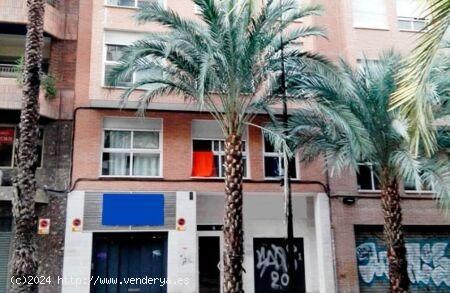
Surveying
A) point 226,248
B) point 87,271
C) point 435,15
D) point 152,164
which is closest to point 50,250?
point 87,271

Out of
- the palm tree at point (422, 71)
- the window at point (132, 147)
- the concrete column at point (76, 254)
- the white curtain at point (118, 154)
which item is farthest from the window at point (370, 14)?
the palm tree at point (422, 71)

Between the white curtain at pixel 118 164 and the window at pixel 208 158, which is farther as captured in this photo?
the window at pixel 208 158

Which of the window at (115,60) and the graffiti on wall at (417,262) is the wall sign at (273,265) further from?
the window at (115,60)

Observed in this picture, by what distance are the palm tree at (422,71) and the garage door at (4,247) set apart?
41.8ft

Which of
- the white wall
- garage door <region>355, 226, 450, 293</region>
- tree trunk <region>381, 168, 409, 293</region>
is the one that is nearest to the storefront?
the white wall

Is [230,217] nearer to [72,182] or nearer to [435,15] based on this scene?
[72,182]

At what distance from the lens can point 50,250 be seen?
543 inches

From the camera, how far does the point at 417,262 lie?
16281 mm

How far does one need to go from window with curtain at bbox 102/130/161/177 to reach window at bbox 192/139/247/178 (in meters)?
1.24

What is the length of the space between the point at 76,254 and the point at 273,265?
650 centimetres

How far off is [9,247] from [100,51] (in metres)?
6.73

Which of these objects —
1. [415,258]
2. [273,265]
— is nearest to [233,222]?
[273,265]

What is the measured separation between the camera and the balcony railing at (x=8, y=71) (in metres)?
14.5

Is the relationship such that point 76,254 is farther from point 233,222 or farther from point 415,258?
point 415,258
